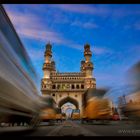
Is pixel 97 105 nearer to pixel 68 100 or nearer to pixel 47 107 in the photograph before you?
pixel 47 107

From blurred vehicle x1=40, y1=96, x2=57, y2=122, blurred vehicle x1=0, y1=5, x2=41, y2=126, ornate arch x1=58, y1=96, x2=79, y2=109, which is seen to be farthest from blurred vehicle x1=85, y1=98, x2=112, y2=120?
ornate arch x1=58, y1=96, x2=79, y2=109

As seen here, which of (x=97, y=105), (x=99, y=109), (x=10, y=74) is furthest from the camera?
(x=97, y=105)

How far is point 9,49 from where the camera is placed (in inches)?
210

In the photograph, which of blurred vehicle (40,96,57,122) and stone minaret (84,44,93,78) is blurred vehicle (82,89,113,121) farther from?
stone minaret (84,44,93,78)

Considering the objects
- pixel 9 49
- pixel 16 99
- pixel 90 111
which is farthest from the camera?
pixel 90 111

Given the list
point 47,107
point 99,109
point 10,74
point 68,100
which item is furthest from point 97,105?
point 68,100

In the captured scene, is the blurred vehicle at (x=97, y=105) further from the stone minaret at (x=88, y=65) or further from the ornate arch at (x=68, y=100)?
the ornate arch at (x=68, y=100)

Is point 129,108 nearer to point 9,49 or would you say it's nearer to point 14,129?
point 14,129

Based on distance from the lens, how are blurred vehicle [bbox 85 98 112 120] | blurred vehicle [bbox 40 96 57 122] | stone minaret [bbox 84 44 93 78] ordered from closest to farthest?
blurred vehicle [bbox 40 96 57 122] < blurred vehicle [bbox 85 98 112 120] < stone minaret [bbox 84 44 93 78]

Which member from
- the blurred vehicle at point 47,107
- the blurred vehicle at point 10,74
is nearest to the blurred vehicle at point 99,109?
the blurred vehicle at point 47,107

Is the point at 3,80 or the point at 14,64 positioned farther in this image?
the point at 14,64

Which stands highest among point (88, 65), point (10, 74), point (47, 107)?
point (88, 65)

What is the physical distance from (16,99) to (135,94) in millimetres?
3170
